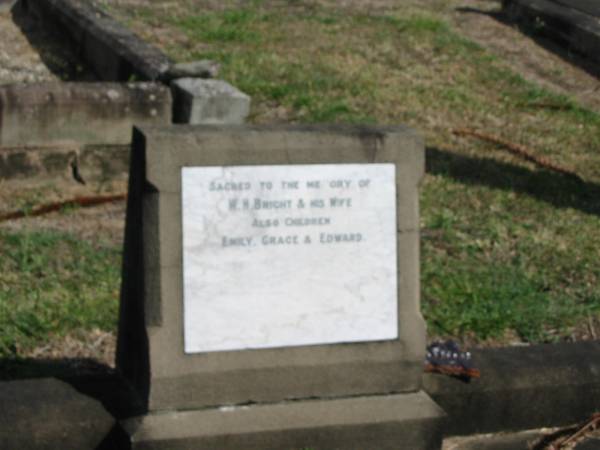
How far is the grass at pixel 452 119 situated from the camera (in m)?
6.63

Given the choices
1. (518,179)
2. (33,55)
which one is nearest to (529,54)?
(518,179)

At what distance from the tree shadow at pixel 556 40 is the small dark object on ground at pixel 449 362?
24.0 ft

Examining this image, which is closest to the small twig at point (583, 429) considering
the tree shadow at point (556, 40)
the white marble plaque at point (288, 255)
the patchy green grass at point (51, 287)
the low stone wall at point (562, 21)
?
the white marble plaque at point (288, 255)

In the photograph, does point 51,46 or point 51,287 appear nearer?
point 51,287

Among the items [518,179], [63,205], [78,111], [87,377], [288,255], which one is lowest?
[63,205]

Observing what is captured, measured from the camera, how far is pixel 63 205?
7.70 meters

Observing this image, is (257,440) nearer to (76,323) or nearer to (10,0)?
(76,323)

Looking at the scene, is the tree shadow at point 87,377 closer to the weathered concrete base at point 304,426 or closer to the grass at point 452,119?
the weathered concrete base at point 304,426

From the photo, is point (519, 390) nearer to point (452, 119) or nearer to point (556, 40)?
point (452, 119)

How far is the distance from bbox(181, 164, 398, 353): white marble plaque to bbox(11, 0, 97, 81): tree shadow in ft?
19.6

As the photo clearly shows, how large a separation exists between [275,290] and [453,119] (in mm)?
5521

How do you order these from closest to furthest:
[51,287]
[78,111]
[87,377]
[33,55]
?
1. [87,377]
2. [51,287]
3. [78,111]
4. [33,55]

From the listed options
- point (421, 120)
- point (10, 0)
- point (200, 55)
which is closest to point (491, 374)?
point (421, 120)

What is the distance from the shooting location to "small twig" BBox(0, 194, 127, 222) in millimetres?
7488
